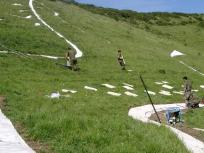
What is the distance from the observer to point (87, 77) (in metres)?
43.3

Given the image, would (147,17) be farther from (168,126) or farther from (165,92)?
(168,126)

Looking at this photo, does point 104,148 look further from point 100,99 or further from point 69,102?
point 100,99

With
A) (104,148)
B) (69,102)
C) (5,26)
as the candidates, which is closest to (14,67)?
(69,102)

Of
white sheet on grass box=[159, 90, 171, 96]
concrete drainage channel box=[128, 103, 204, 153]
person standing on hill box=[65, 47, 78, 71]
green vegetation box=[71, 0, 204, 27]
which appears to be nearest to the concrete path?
concrete drainage channel box=[128, 103, 204, 153]

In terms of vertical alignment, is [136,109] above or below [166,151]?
below

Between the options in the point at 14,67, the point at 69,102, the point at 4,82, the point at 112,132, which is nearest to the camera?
the point at 112,132

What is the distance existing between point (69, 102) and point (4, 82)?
4650mm

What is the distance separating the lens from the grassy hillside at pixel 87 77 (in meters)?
18.0

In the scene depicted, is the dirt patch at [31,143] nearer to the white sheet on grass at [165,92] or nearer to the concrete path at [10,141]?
the concrete path at [10,141]

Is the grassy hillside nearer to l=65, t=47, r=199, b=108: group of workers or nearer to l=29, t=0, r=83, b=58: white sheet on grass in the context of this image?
l=29, t=0, r=83, b=58: white sheet on grass

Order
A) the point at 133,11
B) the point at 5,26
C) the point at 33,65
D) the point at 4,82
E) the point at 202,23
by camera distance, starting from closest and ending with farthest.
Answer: the point at 4,82, the point at 33,65, the point at 5,26, the point at 202,23, the point at 133,11

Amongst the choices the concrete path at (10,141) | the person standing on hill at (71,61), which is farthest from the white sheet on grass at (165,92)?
the concrete path at (10,141)

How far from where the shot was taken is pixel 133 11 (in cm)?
12200

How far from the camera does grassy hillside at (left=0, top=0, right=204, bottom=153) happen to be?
1805cm
